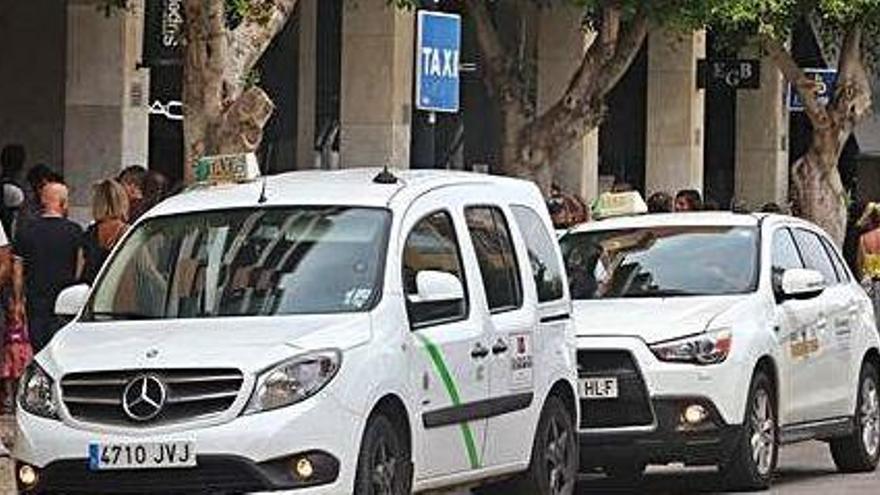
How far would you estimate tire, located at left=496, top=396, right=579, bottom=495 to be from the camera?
1322 cm

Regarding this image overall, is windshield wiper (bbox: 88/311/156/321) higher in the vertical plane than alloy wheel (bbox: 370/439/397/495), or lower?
higher

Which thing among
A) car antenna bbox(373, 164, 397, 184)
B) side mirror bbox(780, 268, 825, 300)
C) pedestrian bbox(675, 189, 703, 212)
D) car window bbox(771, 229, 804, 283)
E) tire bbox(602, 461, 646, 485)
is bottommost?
tire bbox(602, 461, 646, 485)

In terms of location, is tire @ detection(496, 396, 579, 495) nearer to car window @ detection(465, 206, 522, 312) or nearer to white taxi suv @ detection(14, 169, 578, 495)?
white taxi suv @ detection(14, 169, 578, 495)

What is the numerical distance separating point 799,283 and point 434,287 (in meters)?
4.58

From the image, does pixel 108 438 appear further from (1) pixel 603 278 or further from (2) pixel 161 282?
(1) pixel 603 278

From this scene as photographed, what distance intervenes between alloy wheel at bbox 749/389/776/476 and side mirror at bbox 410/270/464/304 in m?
3.91

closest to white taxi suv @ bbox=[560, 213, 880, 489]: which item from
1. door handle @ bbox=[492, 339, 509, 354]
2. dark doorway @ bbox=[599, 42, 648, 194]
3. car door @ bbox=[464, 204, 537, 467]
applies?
car door @ bbox=[464, 204, 537, 467]

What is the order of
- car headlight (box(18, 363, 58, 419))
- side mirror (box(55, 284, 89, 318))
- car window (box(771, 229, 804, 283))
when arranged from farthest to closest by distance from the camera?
car window (box(771, 229, 804, 283))
side mirror (box(55, 284, 89, 318))
car headlight (box(18, 363, 58, 419))

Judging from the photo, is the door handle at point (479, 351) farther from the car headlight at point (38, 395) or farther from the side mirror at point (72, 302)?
the car headlight at point (38, 395)

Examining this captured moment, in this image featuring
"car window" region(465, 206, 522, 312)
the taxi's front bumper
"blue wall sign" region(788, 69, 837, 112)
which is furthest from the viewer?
"blue wall sign" region(788, 69, 837, 112)

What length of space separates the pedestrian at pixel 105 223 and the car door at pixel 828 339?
15.4 ft

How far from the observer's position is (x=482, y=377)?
40.9ft

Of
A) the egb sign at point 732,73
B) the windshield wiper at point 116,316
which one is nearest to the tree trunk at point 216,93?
the windshield wiper at point 116,316

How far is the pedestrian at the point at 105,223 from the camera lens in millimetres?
15789
